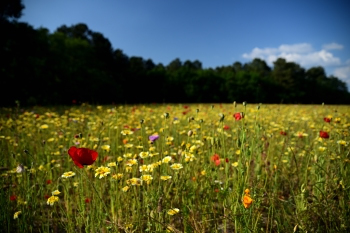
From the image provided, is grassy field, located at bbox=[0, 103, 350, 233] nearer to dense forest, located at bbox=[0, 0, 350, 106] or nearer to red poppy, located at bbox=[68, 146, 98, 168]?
red poppy, located at bbox=[68, 146, 98, 168]

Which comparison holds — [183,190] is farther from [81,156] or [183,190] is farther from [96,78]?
[96,78]

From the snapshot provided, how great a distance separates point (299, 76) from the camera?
138 feet

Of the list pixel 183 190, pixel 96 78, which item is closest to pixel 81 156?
pixel 183 190

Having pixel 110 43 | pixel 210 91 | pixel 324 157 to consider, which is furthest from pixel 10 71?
pixel 210 91

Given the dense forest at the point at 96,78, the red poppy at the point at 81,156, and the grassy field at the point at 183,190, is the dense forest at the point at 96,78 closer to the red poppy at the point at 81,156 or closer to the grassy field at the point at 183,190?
the grassy field at the point at 183,190

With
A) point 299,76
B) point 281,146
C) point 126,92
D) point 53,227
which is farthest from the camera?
point 299,76

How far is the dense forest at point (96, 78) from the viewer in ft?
46.3

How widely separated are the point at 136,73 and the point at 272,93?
69.3 feet

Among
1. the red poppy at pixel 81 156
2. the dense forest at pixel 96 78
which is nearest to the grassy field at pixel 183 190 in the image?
the red poppy at pixel 81 156

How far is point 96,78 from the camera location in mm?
20828

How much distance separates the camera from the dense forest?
14.1 metres

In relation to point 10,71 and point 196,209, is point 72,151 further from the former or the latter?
point 10,71

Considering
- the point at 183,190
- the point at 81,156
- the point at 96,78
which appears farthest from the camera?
the point at 96,78

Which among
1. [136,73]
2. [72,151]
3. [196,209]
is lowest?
[196,209]
